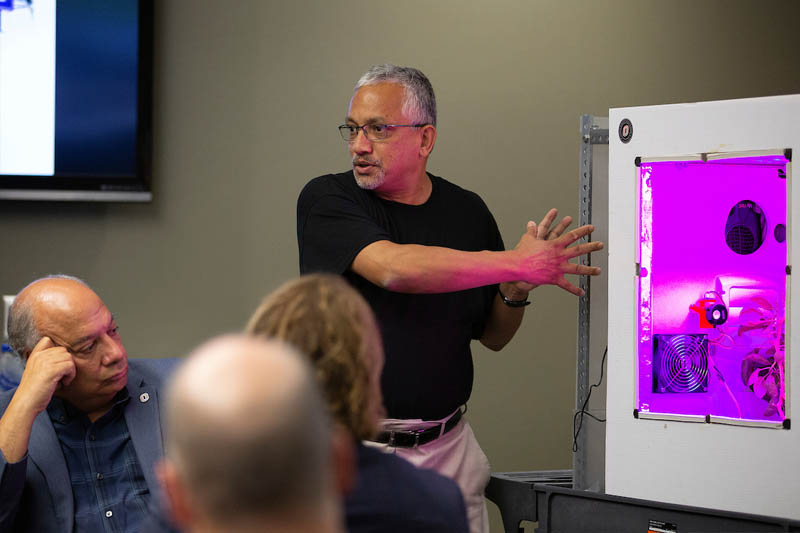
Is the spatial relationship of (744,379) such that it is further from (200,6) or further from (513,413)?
(200,6)

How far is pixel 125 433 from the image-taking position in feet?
6.72

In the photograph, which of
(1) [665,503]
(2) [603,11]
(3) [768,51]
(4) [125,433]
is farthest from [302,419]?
(3) [768,51]

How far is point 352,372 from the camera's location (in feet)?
3.33

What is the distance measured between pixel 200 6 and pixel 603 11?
4.91 feet

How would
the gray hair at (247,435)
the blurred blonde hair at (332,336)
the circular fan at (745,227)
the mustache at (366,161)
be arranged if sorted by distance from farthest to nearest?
the mustache at (366,161) → the circular fan at (745,227) → the blurred blonde hair at (332,336) → the gray hair at (247,435)

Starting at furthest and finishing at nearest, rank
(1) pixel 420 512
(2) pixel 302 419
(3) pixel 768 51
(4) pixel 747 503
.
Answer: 1. (3) pixel 768 51
2. (4) pixel 747 503
3. (1) pixel 420 512
4. (2) pixel 302 419

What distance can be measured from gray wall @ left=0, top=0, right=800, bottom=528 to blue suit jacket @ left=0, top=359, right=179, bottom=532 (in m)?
1.12

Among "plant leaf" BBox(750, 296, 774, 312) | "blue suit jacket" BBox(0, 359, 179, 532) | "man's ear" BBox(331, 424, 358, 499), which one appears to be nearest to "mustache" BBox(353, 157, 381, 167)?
"blue suit jacket" BBox(0, 359, 179, 532)

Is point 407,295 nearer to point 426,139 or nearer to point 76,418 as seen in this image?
point 426,139

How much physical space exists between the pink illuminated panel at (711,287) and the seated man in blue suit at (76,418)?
1185 mm

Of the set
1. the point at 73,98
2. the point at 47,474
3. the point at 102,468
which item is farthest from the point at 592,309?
the point at 73,98

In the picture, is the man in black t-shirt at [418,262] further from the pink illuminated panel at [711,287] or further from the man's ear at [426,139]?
the pink illuminated panel at [711,287]

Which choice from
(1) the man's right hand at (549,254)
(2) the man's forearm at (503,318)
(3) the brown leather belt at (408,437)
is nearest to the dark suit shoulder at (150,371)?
(3) the brown leather belt at (408,437)

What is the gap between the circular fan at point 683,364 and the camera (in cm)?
191
